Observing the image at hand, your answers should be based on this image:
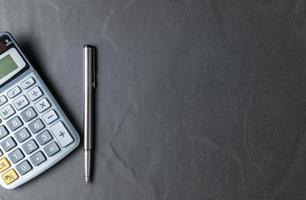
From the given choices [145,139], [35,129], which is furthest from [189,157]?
[35,129]

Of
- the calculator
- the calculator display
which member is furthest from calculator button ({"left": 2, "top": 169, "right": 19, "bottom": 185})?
the calculator display

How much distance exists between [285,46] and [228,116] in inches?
3.5

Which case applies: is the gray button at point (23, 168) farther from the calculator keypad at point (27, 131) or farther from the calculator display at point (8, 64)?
the calculator display at point (8, 64)

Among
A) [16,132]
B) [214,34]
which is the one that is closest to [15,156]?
[16,132]

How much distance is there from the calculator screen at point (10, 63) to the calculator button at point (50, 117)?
0.06 meters

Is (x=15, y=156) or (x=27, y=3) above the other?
(x=27, y=3)

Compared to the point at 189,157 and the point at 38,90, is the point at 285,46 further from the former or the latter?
the point at 38,90

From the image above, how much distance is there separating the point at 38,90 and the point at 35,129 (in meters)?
0.04

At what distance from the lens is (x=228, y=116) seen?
0.44 m

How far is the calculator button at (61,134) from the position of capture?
46 centimetres

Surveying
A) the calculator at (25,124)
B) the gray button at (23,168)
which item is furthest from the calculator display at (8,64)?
the gray button at (23,168)

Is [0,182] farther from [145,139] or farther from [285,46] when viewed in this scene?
[285,46]

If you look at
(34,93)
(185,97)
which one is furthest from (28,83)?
(185,97)

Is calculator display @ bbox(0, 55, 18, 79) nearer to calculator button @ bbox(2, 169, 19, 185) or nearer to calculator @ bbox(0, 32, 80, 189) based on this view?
calculator @ bbox(0, 32, 80, 189)
